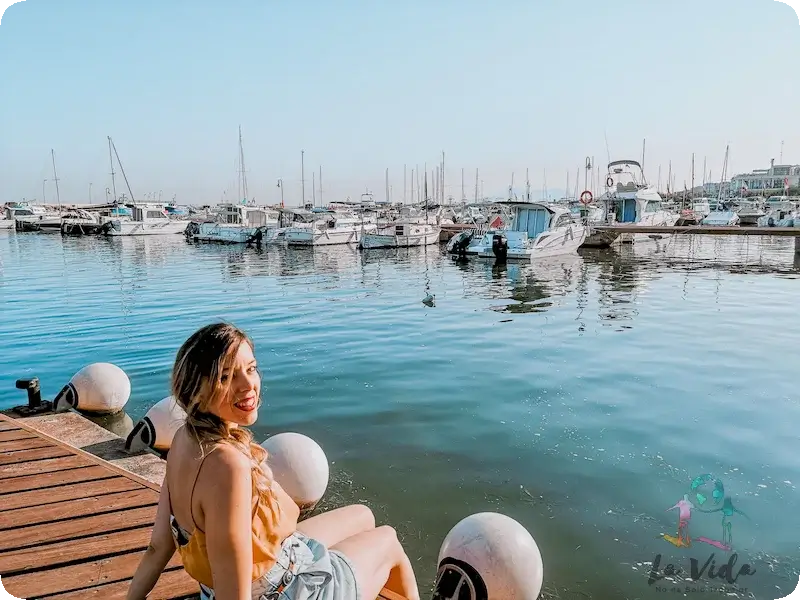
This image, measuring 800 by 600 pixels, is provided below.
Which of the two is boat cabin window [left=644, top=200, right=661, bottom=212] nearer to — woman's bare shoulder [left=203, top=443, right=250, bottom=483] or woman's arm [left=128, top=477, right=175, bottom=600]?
woman's arm [left=128, top=477, right=175, bottom=600]

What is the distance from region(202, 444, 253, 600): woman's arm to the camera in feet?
6.70

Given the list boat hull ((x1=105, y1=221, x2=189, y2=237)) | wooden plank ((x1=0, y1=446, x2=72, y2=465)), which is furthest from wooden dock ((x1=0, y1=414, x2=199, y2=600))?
boat hull ((x1=105, y1=221, x2=189, y2=237))

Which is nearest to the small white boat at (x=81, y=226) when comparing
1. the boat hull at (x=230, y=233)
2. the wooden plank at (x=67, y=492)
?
the boat hull at (x=230, y=233)

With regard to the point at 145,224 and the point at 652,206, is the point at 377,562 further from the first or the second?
the point at 145,224

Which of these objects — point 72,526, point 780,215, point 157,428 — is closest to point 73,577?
point 72,526

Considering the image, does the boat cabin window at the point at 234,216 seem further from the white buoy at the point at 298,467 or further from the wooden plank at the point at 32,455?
the white buoy at the point at 298,467

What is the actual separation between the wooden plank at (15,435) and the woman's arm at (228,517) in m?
4.52

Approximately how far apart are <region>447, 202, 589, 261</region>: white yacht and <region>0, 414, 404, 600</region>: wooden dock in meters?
27.2

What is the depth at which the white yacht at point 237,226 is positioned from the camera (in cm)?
4841

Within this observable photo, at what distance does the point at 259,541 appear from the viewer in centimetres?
230

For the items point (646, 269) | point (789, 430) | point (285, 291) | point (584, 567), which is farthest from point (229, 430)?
point (646, 269)

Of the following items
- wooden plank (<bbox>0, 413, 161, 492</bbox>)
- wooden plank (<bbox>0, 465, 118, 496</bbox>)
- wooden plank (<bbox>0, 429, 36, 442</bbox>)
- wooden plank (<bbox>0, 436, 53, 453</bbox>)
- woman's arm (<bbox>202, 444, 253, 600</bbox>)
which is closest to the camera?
woman's arm (<bbox>202, 444, 253, 600</bbox>)

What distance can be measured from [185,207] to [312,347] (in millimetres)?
96274

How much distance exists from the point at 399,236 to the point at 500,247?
1191 cm
